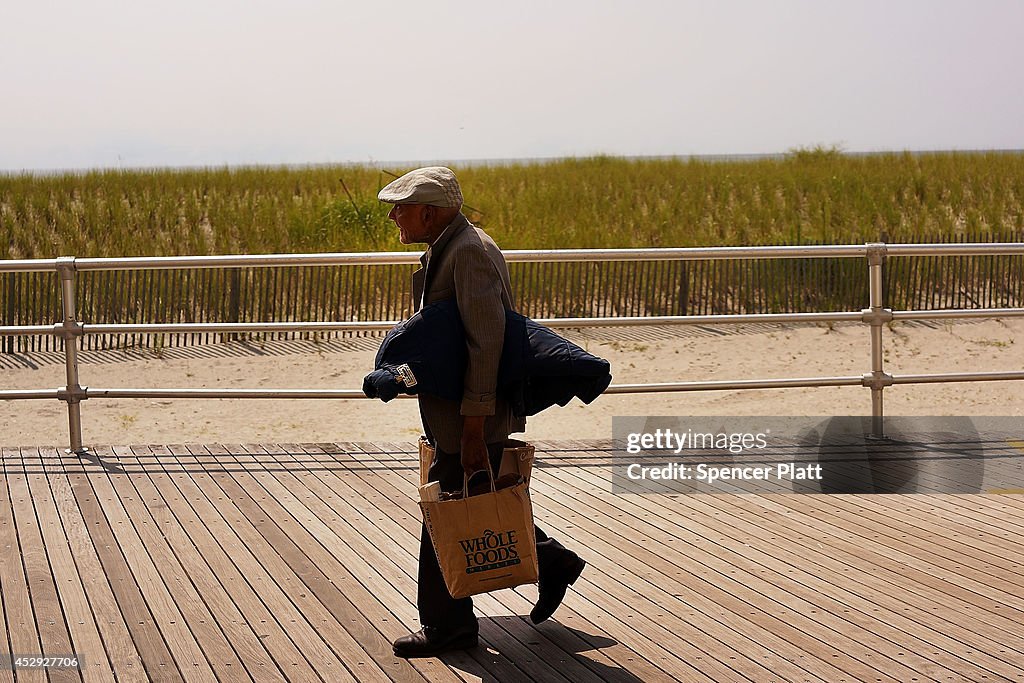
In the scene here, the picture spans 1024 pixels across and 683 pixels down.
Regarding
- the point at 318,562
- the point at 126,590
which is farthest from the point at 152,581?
the point at 318,562

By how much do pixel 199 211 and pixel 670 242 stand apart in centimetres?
1048

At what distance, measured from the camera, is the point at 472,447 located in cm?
344

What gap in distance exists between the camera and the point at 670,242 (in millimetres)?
23609

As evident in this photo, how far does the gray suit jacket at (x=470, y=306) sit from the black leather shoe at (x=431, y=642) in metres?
0.56

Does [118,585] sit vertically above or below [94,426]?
above

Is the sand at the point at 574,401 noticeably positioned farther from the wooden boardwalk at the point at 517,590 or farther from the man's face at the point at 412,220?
the man's face at the point at 412,220

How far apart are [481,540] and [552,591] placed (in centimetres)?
50

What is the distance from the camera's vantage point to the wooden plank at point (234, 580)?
3.61m

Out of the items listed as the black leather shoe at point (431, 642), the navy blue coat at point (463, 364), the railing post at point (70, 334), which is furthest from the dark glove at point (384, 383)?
the railing post at point (70, 334)

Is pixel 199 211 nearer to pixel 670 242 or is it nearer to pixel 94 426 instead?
pixel 670 242

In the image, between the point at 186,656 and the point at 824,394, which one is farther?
the point at 824,394

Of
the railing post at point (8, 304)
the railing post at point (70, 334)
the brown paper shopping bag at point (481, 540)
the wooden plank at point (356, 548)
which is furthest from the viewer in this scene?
the railing post at point (8, 304)

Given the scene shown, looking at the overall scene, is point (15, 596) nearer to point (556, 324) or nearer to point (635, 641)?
point (635, 641)

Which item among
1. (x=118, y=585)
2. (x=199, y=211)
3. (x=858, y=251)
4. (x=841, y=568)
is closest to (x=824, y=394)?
(x=858, y=251)
